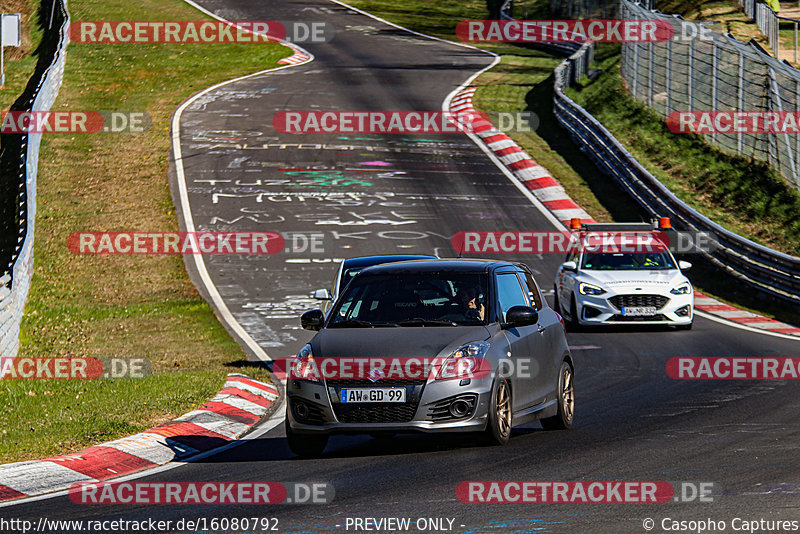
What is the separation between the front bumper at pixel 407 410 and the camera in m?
9.64

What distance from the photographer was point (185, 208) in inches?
1177

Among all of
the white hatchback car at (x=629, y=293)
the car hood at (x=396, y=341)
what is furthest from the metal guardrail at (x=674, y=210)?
the car hood at (x=396, y=341)

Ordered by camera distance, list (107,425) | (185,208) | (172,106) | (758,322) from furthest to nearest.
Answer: (172,106) < (185,208) < (758,322) < (107,425)

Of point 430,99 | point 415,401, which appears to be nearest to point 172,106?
point 430,99

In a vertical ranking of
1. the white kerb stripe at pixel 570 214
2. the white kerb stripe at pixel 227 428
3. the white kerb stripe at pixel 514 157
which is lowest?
the white kerb stripe at pixel 570 214

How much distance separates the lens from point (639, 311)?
19859 millimetres

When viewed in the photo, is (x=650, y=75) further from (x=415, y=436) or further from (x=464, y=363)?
(x=464, y=363)

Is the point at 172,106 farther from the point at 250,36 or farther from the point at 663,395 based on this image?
the point at 663,395

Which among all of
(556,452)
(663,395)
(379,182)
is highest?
(556,452)

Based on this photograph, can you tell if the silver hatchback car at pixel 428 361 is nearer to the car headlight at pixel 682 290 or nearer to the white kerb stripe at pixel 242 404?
the white kerb stripe at pixel 242 404

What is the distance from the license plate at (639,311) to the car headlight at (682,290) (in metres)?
0.43

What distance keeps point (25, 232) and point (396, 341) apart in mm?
16079

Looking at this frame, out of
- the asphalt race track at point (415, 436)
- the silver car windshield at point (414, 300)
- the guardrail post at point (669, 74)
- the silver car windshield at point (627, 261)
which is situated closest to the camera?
the asphalt race track at point (415, 436)

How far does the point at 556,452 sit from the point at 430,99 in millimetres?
33710
